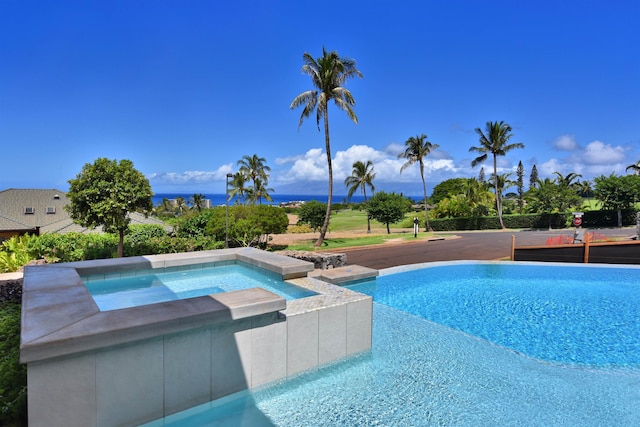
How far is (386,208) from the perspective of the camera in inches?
1158

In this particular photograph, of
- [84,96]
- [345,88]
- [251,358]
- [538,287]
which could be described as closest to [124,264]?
[251,358]

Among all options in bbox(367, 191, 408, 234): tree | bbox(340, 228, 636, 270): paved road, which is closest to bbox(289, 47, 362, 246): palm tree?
bbox(340, 228, 636, 270): paved road

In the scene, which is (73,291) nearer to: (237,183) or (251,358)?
(251,358)

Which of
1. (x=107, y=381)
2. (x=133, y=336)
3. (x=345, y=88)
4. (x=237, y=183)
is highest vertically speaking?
(x=345, y=88)

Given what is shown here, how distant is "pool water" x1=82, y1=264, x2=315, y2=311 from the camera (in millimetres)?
6188

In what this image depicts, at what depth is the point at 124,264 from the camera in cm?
790

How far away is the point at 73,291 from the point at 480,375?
19.7ft

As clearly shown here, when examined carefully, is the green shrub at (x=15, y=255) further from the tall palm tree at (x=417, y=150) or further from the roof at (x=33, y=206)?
the tall palm tree at (x=417, y=150)

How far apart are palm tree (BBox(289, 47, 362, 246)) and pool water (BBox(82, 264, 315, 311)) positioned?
12.6 meters

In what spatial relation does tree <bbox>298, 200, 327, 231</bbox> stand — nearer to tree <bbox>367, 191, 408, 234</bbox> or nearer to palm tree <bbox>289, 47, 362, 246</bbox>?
tree <bbox>367, 191, 408, 234</bbox>

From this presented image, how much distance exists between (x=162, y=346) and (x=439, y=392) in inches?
136

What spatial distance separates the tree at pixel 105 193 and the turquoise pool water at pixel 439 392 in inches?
421

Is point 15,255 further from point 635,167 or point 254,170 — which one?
point 635,167

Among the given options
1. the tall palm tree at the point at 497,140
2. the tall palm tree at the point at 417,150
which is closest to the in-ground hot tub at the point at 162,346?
the tall palm tree at the point at 417,150
